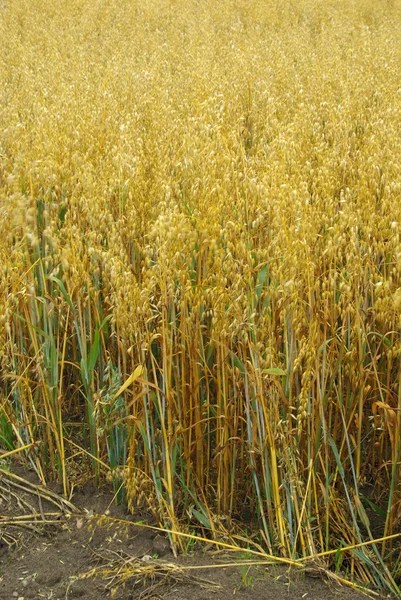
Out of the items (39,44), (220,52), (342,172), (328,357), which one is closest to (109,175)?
(342,172)

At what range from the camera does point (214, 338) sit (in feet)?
6.57

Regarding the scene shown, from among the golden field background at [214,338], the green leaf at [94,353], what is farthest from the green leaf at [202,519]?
the green leaf at [94,353]

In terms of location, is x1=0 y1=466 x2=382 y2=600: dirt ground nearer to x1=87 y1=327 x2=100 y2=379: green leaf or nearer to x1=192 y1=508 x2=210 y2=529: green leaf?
x1=192 y1=508 x2=210 y2=529: green leaf

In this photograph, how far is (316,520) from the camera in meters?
2.03

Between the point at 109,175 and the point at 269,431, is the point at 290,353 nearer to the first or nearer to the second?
the point at 269,431

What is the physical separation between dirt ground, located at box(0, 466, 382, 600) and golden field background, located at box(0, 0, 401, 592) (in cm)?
7

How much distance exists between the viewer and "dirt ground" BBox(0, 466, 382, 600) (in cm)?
185

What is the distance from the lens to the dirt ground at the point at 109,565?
1846 mm

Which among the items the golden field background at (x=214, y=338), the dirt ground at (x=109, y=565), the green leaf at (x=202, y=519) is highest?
the golden field background at (x=214, y=338)

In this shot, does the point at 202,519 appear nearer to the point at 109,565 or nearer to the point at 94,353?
the point at 109,565

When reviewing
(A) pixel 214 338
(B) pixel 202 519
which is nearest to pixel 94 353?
(A) pixel 214 338

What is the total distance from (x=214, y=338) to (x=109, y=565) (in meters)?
0.71

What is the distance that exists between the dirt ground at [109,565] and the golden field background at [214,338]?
0.24 ft

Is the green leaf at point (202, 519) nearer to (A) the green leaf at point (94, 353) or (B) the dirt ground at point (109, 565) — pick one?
(B) the dirt ground at point (109, 565)
